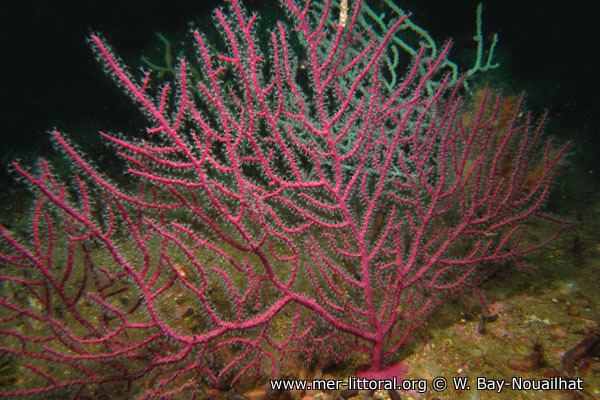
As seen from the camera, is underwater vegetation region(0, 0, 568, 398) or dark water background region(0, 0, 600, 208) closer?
underwater vegetation region(0, 0, 568, 398)

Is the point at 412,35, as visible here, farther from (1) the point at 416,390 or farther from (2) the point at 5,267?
(2) the point at 5,267

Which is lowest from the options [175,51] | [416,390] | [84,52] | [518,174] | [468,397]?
[468,397]

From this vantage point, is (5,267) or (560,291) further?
(5,267)

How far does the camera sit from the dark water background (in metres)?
5.84

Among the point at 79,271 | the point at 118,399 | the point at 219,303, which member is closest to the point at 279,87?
the point at 219,303

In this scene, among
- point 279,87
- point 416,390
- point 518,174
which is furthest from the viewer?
point 518,174

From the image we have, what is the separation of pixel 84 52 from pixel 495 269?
33.8 feet

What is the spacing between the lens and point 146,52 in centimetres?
714

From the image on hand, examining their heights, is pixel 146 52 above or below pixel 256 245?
above

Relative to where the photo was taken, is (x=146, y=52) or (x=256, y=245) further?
(x=146, y=52)

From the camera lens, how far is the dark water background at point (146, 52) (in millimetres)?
5844

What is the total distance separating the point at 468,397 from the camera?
2.20m

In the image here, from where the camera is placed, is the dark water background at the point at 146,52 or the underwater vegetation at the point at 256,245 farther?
the dark water background at the point at 146,52

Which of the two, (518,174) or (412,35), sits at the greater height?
(412,35)
